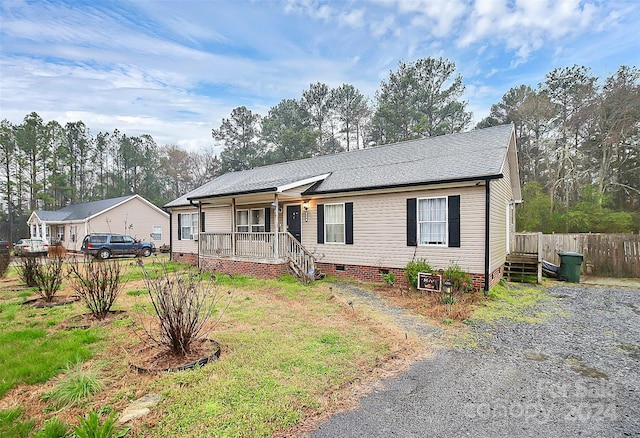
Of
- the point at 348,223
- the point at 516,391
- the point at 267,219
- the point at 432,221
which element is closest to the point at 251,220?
the point at 267,219

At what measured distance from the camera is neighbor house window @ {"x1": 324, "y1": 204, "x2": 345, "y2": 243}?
36.6 ft

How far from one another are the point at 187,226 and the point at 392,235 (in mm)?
11921

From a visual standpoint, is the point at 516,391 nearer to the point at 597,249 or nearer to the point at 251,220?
the point at 251,220

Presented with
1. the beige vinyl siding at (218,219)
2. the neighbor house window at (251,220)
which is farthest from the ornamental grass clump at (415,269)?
the beige vinyl siding at (218,219)

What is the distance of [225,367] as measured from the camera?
3.98 meters

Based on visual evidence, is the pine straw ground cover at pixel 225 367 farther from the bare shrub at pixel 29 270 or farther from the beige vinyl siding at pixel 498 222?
the beige vinyl siding at pixel 498 222

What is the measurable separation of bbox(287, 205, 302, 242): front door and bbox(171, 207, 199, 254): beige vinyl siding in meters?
6.52

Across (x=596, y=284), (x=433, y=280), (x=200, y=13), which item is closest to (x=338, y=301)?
(x=433, y=280)

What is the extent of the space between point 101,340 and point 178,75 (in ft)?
47.9

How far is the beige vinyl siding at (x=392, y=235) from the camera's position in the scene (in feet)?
27.8

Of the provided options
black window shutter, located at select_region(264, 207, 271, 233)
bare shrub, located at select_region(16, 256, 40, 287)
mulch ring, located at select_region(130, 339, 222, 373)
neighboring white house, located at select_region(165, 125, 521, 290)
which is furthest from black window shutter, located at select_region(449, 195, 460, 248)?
bare shrub, located at select_region(16, 256, 40, 287)

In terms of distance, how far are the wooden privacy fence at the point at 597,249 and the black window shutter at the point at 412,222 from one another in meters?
4.79

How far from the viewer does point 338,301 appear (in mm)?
7836

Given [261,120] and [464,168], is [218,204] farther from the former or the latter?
[261,120]
